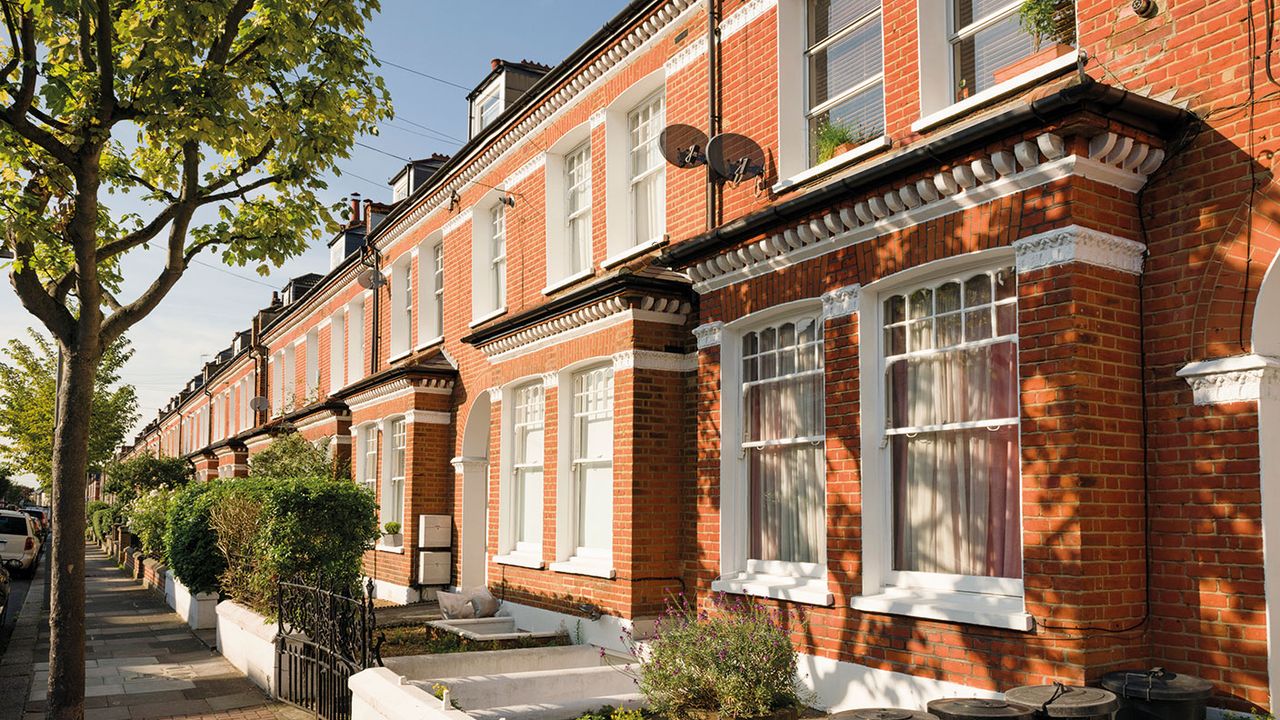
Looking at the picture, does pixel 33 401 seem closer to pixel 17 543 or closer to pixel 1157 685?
pixel 17 543

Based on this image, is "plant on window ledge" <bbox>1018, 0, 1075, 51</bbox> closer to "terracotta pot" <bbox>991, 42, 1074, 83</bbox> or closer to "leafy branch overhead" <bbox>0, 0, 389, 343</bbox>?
"terracotta pot" <bbox>991, 42, 1074, 83</bbox>

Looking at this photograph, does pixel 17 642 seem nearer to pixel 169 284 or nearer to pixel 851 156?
pixel 169 284

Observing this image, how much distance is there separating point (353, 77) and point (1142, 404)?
24.5 feet

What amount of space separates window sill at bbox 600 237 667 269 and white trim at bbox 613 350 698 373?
1.35m

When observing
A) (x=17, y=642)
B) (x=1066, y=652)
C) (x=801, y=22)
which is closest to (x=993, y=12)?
(x=801, y=22)

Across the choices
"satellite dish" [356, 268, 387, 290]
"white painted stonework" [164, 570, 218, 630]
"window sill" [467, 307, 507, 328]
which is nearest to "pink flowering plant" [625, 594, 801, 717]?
"window sill" [467, 307, 507, 328]

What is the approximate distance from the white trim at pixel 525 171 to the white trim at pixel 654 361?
14.5ft

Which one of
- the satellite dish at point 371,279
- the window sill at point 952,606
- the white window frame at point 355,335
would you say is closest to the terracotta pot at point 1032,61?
the window sill at point 952,606

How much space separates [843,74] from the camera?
928 cm

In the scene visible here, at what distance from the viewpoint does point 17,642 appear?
49.6ft

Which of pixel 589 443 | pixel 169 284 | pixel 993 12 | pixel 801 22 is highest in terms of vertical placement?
pixel 801 22

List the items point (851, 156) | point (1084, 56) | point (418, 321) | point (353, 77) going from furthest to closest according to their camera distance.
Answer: point (418, 321), point (353, 77), point (851, 156), point (1084, 56)

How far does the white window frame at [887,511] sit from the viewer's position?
6613 mm

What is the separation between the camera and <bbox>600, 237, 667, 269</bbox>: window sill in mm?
11367
